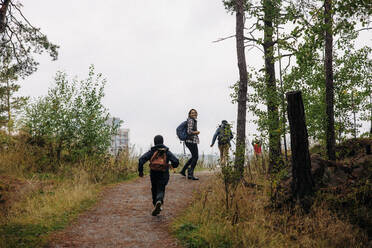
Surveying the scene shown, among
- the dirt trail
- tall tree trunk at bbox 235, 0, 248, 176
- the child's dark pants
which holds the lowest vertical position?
the dirt trail

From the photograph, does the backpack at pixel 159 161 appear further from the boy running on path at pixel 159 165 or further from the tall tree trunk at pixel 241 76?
the tall tree trunk at pixel 241 76

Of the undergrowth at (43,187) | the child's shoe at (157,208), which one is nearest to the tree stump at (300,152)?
the child's shoe at (157,208)

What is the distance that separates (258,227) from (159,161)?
2556mm

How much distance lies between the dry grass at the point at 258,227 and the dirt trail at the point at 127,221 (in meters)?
0.55

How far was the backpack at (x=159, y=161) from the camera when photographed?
6879 mm

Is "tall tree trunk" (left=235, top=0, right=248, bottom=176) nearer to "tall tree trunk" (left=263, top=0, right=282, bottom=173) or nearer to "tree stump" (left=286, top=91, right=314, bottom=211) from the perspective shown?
"tall tree trunk" (left=263, top=0, right=282, bottom=173)

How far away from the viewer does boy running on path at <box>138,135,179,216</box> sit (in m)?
6.88

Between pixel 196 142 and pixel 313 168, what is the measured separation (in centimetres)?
387

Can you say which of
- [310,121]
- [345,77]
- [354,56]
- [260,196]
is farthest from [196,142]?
[354,56]

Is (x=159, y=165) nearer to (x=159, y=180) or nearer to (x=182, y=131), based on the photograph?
(x=159, y=180)

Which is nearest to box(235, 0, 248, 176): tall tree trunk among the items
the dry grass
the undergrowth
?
the dry grass

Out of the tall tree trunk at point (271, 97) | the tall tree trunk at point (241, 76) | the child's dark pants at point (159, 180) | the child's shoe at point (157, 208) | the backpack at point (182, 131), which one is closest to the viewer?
the child's shoe at point (157, 208)

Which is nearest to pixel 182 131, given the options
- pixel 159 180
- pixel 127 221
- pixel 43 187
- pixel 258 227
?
pixel 159 180

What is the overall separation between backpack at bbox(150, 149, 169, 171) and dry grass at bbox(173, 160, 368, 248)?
3.95 ft
